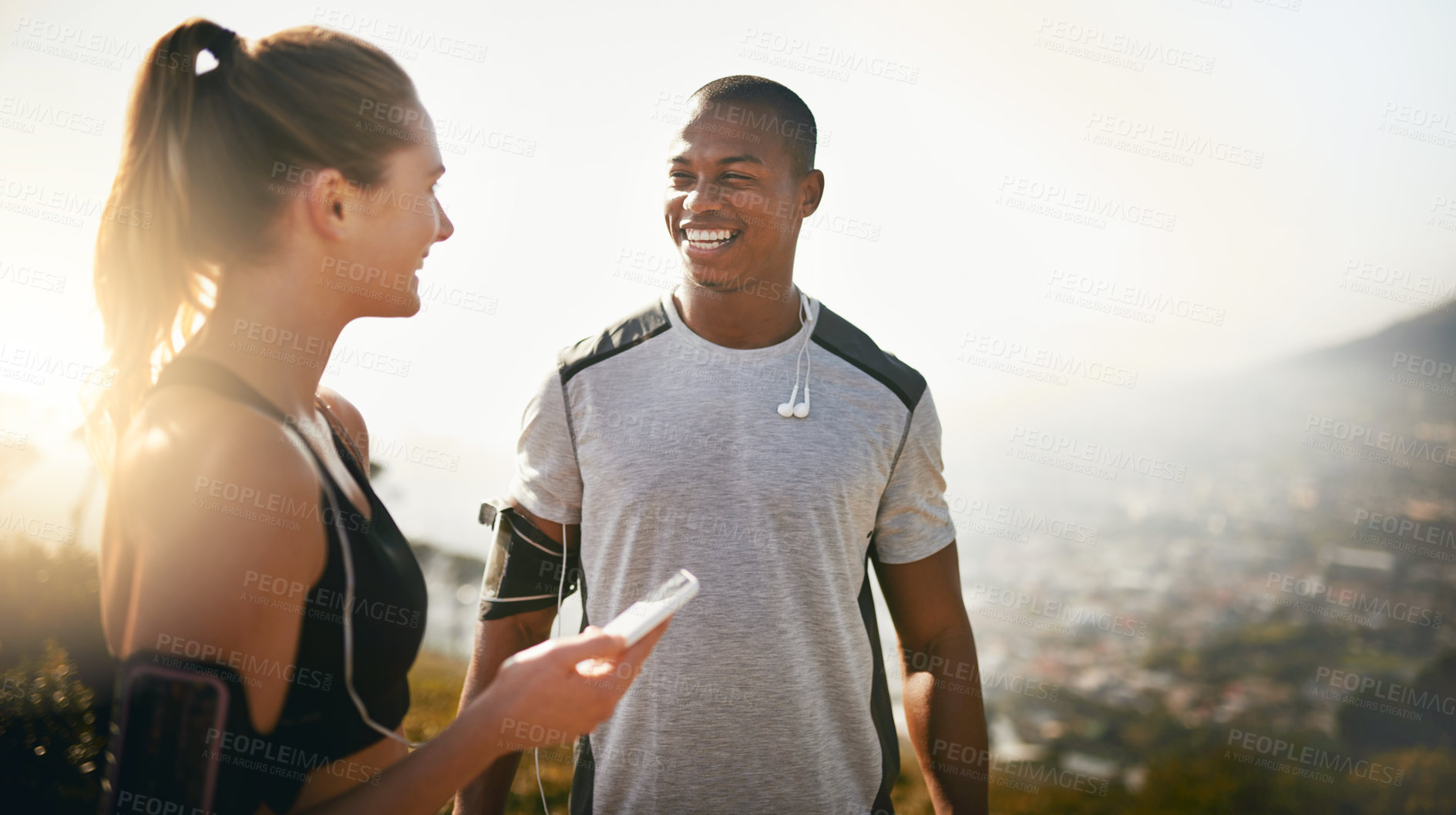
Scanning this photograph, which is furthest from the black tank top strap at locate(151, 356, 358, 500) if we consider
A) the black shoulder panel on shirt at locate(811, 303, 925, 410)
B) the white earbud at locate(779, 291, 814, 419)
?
→ the black shoulder panel on shirt at locate(811, 303, 925, 410)

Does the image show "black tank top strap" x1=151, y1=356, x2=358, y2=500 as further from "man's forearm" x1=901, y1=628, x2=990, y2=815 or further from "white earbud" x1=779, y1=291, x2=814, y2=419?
"man's forearm" x1=901, y1=628, x2=990, y2=815

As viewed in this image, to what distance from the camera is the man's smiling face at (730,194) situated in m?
2.12

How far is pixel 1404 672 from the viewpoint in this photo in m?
7.59

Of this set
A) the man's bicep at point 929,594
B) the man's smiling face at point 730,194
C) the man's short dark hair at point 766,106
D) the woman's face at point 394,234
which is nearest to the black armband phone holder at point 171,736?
the woman's face at point 394,234

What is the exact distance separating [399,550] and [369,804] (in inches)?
18.4

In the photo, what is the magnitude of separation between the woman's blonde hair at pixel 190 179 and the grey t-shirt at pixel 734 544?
2.82 ft

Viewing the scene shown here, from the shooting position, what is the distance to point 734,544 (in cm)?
196

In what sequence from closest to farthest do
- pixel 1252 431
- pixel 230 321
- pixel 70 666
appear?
pixel 230 321
pixel 70 666
pixel 1252 431

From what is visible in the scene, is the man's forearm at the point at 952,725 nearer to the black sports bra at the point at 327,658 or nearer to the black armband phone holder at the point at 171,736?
the black sports bra at the point at 327,658

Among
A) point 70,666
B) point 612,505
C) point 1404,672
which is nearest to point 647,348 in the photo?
point 612,505

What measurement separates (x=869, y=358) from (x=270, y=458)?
4.81ft

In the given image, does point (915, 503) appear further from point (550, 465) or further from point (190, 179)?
point (190, 179)

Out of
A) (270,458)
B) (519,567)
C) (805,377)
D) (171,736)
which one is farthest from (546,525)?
(171,736)

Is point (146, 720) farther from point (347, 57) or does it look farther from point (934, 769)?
point (934, 769)
